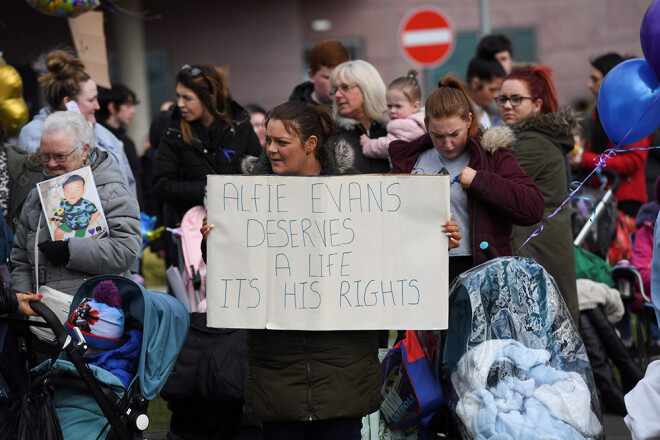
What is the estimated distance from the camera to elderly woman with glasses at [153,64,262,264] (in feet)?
22.2

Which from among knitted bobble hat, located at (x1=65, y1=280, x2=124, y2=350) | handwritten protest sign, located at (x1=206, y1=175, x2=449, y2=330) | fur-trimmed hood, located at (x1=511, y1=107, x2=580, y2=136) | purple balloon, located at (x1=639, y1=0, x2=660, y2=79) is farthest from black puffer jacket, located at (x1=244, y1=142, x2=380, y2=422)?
fur-trimmed hood, located at (x1=511, y1=107, x2=580, y2=136)

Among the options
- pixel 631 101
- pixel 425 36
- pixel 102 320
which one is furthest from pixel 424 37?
pixel 102 320

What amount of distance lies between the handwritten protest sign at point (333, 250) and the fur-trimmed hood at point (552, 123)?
6.47 feet

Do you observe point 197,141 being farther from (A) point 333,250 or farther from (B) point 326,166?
(A) point 333,250

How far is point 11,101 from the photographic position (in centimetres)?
743

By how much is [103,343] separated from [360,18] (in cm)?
1310

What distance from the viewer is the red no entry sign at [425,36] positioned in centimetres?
1233

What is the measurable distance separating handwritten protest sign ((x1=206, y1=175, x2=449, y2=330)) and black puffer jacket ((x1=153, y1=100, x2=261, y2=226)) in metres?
2.42

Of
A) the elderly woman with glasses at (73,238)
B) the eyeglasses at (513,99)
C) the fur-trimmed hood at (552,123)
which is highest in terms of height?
the eyeglasses at (513,99)

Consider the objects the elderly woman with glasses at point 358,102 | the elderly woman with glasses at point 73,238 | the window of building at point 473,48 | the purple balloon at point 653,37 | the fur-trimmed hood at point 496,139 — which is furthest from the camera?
the window of building at point 473,48

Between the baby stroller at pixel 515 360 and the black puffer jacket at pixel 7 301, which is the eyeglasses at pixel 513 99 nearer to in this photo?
the baby stroller at pixel 515 360

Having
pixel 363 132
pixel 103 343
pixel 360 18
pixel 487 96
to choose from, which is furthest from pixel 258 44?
pixel 103 343

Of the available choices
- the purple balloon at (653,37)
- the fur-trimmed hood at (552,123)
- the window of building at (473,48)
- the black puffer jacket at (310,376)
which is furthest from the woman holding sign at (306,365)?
the window of building at (473,48)

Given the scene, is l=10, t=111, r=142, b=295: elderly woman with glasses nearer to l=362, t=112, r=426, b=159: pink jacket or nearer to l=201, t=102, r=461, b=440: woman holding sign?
l=201, t=102, r=461, b=440: woman holding sign
